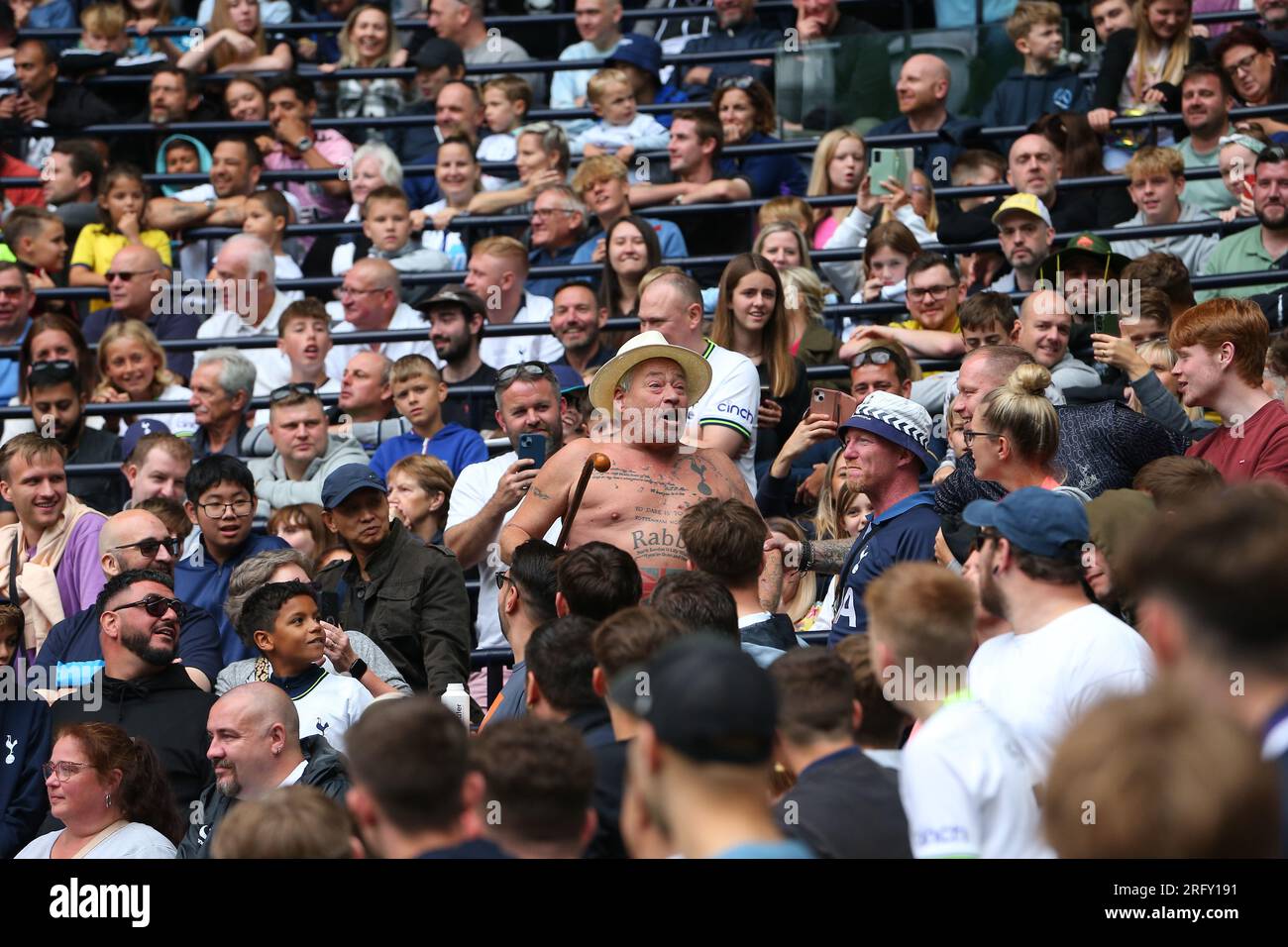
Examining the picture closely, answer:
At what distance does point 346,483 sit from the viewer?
753 centimetres

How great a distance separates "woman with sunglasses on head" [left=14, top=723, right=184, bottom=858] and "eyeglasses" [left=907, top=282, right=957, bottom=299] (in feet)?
15.0

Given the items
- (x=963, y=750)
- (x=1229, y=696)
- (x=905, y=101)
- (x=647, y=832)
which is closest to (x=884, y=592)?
(x=963, y=750)

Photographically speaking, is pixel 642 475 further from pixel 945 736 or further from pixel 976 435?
pixel 945 736

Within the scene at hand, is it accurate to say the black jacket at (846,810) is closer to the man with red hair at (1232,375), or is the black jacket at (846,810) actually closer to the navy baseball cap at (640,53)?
the man with red hair at (1232,375)

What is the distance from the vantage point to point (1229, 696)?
3.05 metres

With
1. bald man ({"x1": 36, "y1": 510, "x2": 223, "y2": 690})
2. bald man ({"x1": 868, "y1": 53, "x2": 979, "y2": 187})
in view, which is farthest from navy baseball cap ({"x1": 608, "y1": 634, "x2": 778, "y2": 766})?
bald man ({"x1": 868, "y1": 53, "x2": 979, "y2": 187})

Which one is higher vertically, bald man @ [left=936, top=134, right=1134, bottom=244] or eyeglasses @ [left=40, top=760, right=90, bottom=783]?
bald man @ [left=936, top=134, right=1134, bottom=244]

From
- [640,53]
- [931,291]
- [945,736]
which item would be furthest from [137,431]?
[945,736]

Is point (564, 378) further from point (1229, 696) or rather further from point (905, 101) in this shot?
point (1229, 696)

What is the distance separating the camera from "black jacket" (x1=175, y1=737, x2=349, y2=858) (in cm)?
586

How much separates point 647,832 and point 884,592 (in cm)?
111

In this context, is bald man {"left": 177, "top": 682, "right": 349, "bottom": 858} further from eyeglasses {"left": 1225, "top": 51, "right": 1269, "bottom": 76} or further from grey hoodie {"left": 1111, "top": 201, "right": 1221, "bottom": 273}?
eyeglasses {"left": 1225, "top": 51, "right": 1269, "bottom": 76}

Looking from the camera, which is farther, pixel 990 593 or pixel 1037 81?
pixel 1037 81

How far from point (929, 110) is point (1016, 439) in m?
5.76
